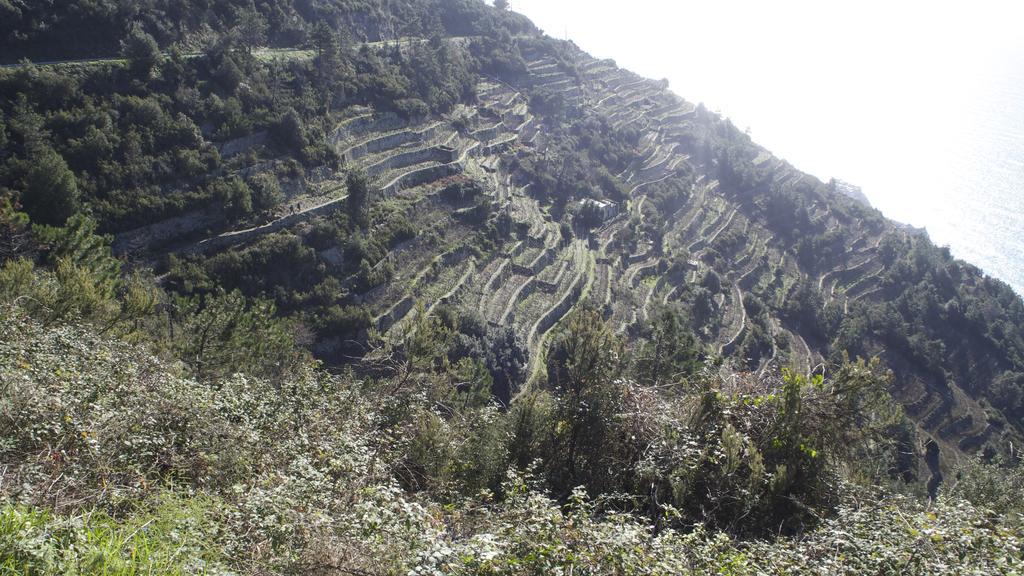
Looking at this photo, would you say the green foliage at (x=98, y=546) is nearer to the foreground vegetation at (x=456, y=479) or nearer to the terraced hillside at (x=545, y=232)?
the foreground vegetation at (x=456, y=479)

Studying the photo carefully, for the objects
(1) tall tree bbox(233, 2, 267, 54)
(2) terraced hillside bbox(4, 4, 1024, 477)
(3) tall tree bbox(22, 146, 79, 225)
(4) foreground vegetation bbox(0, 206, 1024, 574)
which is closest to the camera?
(4) foreground vegetation bbox(0, 206, 1024, 574)

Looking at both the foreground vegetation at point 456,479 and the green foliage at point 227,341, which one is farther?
the green foliage at point 227,341

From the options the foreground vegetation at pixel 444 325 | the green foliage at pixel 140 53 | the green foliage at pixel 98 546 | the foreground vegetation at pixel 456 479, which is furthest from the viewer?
the green foliage at pixel 140 53

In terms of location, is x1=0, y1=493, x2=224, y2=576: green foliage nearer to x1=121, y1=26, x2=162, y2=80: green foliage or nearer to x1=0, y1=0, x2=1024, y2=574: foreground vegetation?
x1=0, y1=0, x2=1024, y2=574: foreground vegetation

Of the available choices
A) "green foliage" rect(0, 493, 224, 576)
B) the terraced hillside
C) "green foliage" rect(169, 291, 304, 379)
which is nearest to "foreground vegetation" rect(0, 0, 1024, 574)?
"green foliage" rect(0, 493, 224, 576)

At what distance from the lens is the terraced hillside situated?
87.2 feet

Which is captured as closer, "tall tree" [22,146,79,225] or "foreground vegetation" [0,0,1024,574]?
"foreground vegetation" [0,0,1024,574]

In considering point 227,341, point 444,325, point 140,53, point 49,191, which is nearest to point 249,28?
point 140,53

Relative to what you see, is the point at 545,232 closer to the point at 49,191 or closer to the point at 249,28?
the point at 249,28

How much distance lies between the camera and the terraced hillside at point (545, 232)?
26.6m

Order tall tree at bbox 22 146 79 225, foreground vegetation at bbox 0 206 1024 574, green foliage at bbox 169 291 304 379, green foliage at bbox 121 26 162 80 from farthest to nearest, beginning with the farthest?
1. green foliage at bbox 121 26 162 80
2. tall tree at bbox 22 146 79 225
3. green foliage at bbox 169 291 304 379
4. foreground vegetation at bbox 0 206 1024 574

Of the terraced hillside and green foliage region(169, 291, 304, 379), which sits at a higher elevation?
the terraced hillside

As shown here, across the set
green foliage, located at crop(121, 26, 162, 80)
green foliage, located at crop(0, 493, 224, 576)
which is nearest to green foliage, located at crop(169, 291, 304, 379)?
green foliage, located at crop(0, 493, 224, 576)

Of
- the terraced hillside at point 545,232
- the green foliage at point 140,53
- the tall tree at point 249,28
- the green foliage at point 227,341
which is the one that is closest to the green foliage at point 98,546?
the terraced hillside at point 545,232
